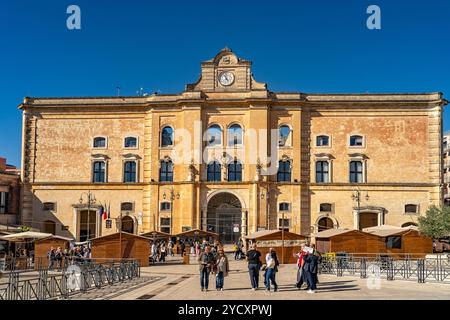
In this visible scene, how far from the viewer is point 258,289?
19.4 meters

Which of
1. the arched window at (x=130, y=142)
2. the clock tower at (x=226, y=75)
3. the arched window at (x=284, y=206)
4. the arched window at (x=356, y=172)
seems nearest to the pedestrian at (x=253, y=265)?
the arched window at (x=284, y=206)

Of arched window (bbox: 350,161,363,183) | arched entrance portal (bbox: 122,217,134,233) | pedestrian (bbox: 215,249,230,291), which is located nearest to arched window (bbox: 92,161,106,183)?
arched entrance portal (bbox: 122,217,134,233)

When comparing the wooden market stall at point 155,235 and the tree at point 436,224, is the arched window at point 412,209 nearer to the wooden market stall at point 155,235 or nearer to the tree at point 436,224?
the tree at point 436,224

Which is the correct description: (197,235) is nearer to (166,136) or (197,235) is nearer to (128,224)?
(128,224)

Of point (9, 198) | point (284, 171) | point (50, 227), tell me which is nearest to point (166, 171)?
point (284, 171)

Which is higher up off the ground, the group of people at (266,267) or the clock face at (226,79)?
the clock face at (226,79)

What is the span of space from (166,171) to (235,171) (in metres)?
6.01

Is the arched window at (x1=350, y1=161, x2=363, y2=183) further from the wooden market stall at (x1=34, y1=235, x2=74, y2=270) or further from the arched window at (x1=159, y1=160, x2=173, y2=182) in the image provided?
the wooden market stall at (x1=34, y1=235, x2=74, y2=270)

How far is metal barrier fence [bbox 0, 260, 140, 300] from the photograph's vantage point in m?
15.1

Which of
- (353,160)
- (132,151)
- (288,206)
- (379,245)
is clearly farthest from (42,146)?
(379,245)

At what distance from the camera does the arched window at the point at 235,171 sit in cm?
4781

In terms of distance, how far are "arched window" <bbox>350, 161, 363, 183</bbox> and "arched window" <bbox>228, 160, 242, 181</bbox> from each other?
948 centimetres

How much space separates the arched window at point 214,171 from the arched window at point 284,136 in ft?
18.4
